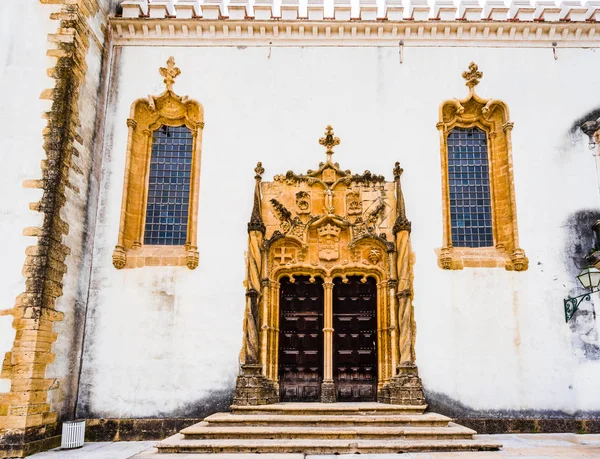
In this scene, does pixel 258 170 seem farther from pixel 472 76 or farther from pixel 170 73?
pixel 472 76

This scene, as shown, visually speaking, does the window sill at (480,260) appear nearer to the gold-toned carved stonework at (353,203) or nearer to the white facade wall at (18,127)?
the gold-toned carved stonework at (353,203)

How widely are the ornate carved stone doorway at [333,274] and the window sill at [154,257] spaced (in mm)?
1250

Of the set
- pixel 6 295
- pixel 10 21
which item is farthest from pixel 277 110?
pixel 6 295

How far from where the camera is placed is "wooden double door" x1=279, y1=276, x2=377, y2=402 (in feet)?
35.2

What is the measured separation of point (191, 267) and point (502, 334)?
6.31 m

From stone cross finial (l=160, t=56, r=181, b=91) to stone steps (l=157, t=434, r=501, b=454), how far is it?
7.49 metres

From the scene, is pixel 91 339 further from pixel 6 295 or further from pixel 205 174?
pixel 205 174

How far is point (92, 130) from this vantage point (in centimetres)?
1120

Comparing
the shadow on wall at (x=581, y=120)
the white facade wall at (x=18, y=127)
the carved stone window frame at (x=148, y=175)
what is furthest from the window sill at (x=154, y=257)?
the shadow on wall at (x=581, y=120)

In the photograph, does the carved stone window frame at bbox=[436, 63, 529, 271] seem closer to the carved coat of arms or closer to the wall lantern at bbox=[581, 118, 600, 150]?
the wall lantern at bbox=[581, 118, 600, 150]

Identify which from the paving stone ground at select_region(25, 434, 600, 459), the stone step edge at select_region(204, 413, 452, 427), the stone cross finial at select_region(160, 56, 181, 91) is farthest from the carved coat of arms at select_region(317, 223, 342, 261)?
the stone cross finial at select_region(160, 56, 181, 91)

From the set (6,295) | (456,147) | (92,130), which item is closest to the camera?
(6,295)

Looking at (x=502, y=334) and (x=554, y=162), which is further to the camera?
(x=554, y=162)

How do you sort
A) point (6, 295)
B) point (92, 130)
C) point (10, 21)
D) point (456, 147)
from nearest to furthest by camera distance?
point (6, 295) → point (10, 21) → point (92, 130) → point (456, 147)
